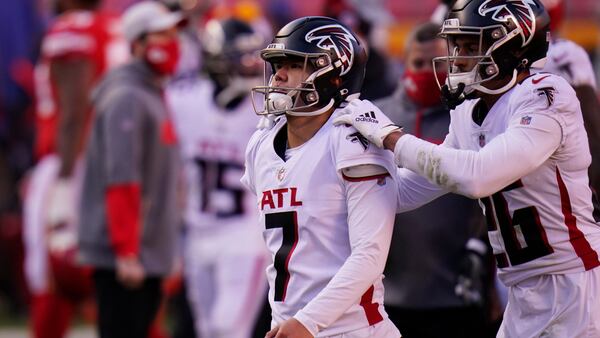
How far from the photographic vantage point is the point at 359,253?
435 centimetres

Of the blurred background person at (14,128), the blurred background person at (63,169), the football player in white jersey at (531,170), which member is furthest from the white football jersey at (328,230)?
the blurred background person at (14,128)

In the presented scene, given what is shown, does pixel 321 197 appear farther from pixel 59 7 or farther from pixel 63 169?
pixel 59 7

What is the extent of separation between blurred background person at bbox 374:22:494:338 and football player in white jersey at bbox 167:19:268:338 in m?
2.19

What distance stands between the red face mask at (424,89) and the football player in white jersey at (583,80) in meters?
0.59

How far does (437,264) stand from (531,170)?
1.64 meters

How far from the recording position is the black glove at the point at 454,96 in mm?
4516

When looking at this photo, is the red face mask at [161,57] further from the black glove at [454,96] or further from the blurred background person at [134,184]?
the black glove at [454,96]

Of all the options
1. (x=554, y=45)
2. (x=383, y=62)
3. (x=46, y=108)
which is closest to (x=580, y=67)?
(x=554, y=45)

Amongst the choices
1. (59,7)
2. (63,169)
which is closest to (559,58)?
(63,169)

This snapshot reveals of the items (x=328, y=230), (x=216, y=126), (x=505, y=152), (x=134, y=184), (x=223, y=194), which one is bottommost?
(x=223, y=194)

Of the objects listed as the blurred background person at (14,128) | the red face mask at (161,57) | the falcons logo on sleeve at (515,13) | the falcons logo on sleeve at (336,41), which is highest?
the falcons logo on sleeve at (515,13)

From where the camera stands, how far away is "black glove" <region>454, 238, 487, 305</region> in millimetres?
5852

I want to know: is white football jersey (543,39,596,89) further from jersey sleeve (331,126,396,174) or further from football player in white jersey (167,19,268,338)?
football player in white jersey (167,19,268,338)

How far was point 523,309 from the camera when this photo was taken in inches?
181
